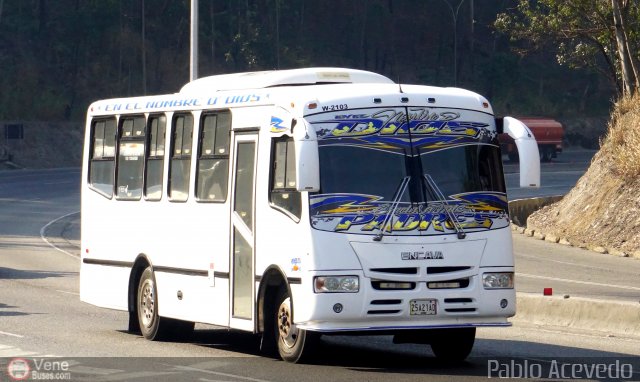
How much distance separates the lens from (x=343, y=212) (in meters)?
11.7

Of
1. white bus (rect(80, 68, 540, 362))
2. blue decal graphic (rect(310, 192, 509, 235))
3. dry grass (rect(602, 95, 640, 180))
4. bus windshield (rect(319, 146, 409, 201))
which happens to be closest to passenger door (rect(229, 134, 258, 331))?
white bus (rect(80, 68, 540, 362))

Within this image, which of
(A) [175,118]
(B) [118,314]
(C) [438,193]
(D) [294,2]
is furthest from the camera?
(D) [294,2]

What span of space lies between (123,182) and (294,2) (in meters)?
78.0

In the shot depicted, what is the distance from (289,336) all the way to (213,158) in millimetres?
2495

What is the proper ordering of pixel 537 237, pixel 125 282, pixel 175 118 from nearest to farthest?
pixel 175 118 < pixel 125 282 < pixel 537 237

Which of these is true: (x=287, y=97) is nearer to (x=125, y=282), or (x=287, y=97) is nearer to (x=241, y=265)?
(x=241, y=265)

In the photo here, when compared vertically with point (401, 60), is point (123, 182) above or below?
below

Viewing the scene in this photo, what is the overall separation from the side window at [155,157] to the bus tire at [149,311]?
0.97m

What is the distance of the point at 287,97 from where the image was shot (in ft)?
40.5

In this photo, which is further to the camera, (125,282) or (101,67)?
(101,67)

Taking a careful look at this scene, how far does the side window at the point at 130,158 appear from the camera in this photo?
605 inches

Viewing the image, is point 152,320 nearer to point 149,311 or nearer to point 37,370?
point 149,311

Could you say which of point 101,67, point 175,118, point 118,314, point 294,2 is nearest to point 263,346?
point 175,118

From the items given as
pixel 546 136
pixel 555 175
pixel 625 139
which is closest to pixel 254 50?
pixel 546 136
